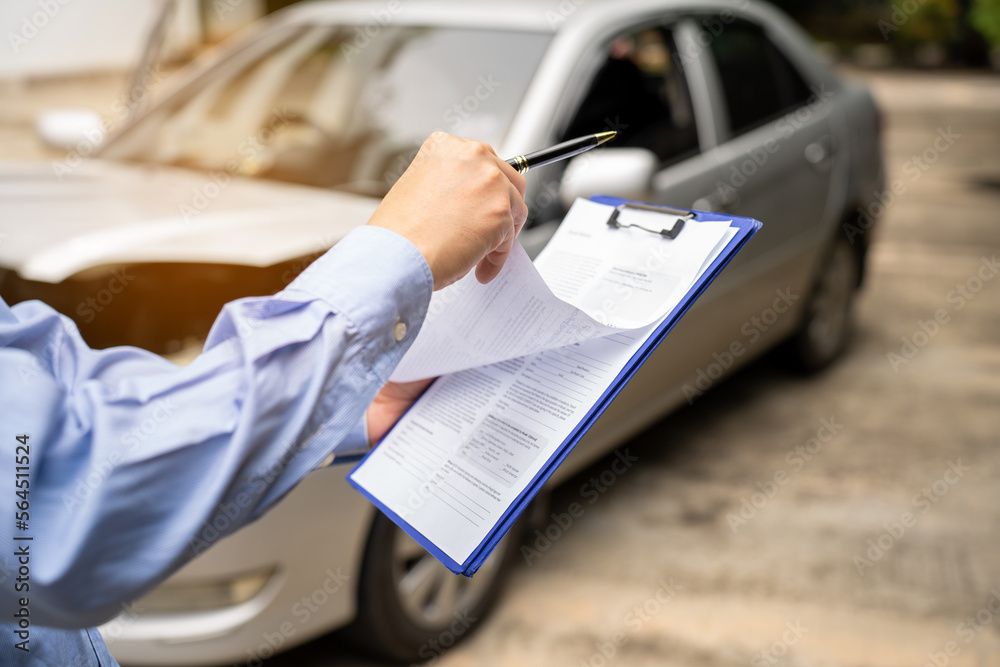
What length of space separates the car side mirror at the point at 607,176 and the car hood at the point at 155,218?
0.56m

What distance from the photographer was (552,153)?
106cm

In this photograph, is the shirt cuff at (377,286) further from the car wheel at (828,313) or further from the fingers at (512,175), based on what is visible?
the car wheel at (828,313)

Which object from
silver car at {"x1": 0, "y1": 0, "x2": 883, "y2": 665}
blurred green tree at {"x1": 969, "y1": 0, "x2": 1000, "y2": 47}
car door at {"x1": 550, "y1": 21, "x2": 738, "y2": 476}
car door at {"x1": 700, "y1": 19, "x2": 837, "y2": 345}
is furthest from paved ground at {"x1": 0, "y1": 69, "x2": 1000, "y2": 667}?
blurred green tree at {"x1": 969, "y1": 0, "x2": 1000, "y2": 47}

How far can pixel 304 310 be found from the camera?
2.43ft

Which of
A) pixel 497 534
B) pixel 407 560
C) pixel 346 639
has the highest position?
pixel 497 534

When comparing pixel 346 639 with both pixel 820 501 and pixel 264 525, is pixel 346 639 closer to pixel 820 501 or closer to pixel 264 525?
pixel 264 525

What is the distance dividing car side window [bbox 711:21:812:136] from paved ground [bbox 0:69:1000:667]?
4.26 ft

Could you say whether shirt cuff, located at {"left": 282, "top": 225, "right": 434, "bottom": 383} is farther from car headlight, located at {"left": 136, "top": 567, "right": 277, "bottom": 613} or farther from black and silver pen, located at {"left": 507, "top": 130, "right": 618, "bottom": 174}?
car headlight, located at {"left": 136, "top": 567, "right": 277, "bottom": 613}

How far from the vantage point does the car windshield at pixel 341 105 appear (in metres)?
2.68

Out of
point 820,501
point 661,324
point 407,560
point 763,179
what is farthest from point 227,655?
point 763,179

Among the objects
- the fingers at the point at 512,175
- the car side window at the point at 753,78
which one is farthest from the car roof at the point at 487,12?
the fingers at the point at 512,175

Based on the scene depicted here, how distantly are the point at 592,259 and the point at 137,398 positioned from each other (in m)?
0.63

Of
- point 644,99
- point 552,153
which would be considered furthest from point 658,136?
point 552,153

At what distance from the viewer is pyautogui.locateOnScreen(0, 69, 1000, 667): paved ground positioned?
2.52 meters
